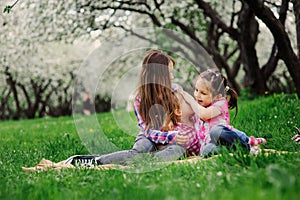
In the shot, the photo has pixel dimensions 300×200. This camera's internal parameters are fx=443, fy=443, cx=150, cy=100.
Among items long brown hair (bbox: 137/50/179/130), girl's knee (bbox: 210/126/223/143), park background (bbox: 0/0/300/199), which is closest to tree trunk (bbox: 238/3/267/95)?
park background (bbox: 0/0/300/199)

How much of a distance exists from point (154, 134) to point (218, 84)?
876 millimetres

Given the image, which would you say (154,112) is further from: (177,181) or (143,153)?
(177,181)

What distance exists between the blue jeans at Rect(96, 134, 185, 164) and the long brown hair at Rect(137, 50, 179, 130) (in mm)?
199

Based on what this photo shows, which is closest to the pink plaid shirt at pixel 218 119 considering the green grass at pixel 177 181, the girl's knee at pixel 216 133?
the girl's knee at pixel 216 133

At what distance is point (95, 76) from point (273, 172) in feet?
8.58

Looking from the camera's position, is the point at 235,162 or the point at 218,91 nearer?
the point at 235,162

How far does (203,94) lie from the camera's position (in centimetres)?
477

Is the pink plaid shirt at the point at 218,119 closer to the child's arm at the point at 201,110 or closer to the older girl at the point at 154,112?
the child's arm at the point at 201,110

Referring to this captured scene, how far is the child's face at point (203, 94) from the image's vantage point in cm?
470

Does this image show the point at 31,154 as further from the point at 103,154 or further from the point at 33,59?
the point at 33,59

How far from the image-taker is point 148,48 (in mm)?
4832

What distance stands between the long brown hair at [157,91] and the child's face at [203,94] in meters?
0.29

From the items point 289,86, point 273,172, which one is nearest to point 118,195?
point 273,172

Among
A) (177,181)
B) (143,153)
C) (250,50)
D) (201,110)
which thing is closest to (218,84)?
(201,110)
